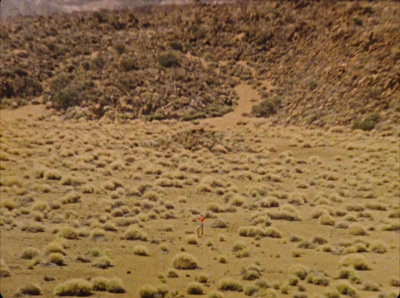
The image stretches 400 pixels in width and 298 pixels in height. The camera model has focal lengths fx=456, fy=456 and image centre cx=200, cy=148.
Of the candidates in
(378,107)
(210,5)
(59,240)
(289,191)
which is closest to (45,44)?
(210,5)

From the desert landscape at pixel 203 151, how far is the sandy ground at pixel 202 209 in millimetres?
108

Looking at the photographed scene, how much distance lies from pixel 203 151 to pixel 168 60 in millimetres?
43989

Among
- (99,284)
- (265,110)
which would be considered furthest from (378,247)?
(265,110)

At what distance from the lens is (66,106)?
6962 centimetres

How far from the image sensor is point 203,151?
4234cm

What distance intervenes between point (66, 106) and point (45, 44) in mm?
27420

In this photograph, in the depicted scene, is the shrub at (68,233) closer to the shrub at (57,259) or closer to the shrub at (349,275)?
the shrub at (57,259)

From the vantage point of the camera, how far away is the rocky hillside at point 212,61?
61.1 meters

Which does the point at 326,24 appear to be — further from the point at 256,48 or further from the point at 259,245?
the point at 259,245

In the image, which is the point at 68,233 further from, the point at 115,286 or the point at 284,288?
the point at 284,288

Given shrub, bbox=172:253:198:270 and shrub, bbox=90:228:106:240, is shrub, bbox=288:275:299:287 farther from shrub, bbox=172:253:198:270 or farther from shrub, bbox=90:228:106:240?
shrub, bbox=90:228:106:240

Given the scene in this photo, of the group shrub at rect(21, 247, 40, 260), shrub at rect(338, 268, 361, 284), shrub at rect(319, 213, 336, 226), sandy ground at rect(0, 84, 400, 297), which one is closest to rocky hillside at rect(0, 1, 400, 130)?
sandy ground at rect(0, 84, 400, 297)

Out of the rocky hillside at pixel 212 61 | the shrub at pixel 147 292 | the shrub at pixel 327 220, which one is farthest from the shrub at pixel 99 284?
the rocky hillside at pixel 212 61

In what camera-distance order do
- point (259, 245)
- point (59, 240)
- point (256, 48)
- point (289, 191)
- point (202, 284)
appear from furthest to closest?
point (256, 48), point (289, 191), point (259, 245), point (59, 240), point (202, 284)
